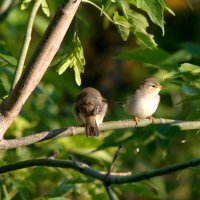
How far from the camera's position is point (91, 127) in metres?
4.57

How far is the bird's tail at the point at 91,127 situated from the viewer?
4205mm

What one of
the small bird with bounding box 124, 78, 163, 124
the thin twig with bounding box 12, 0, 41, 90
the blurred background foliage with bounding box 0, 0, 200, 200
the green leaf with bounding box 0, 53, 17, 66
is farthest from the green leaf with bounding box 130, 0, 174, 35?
the small bird with bounding box 124, 78, 163, 124

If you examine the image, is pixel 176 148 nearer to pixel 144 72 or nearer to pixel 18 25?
pixel 144 72

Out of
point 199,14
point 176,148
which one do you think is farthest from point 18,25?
point 199,14

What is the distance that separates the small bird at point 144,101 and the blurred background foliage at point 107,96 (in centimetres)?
17

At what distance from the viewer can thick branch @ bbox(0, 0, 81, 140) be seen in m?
3.13

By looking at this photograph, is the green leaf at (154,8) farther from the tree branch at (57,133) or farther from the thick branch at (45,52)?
the tree branch at (57,133)

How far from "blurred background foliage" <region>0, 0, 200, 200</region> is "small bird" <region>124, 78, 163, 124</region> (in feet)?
0.55

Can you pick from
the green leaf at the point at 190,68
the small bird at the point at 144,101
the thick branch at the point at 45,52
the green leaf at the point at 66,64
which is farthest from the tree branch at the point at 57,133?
the small bird at the point at 144,101

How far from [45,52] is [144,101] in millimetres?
3348

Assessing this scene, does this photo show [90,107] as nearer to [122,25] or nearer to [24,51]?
[122,25]

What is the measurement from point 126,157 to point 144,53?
11.7 feet

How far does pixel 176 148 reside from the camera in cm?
1033

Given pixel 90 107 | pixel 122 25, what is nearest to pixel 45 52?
pixel 122 25
